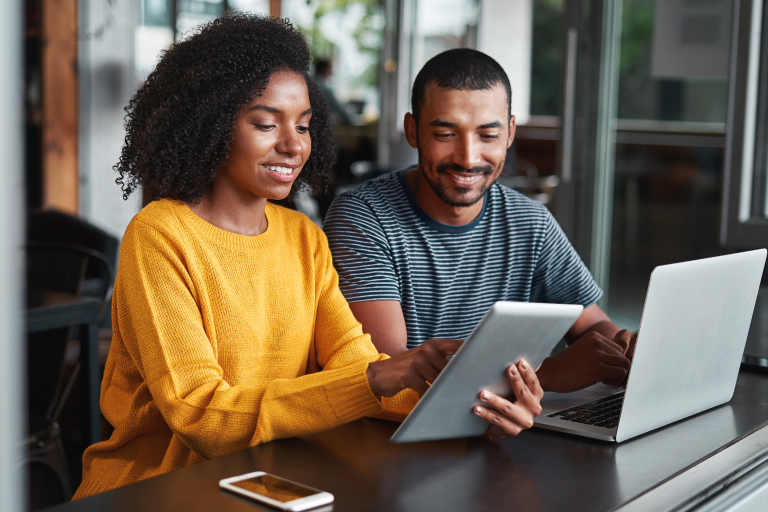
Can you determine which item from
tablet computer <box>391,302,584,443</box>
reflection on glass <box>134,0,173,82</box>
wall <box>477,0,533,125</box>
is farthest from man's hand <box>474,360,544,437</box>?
wall <box>477,0,533,125</box>

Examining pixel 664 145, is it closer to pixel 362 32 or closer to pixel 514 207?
pixel 514 207

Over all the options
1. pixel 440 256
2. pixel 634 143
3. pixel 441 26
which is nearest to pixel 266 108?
pixel 440 256

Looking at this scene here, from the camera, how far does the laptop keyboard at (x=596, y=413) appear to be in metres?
1.12

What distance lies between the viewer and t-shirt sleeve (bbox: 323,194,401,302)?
1508 millimetres

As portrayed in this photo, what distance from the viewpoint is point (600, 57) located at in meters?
3.52

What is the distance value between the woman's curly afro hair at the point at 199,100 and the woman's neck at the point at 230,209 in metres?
0.02

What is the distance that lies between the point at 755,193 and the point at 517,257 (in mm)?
1104

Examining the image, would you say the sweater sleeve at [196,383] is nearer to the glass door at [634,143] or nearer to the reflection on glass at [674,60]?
the reflection on glass at [674,60]

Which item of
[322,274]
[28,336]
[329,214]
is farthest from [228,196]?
[28,336]

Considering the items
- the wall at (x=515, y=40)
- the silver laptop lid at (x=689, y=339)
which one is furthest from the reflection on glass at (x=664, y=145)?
the silver laptop lid at (x=689, y=339)

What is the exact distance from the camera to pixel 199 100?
1270 millimetres

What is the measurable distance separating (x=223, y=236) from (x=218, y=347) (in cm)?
17

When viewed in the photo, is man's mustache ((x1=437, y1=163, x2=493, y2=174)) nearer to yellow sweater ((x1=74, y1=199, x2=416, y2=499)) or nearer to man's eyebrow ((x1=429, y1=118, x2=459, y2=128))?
man's eyebrow ((x1=429, y1=118, x2=459, y2=128))

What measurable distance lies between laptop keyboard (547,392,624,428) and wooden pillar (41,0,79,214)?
3465mm
